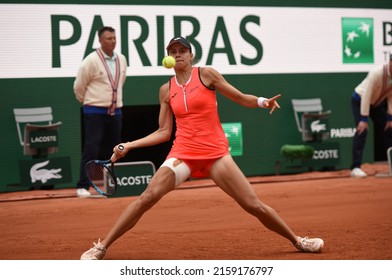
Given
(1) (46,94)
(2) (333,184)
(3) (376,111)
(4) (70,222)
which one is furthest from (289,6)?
(4) (70,222)

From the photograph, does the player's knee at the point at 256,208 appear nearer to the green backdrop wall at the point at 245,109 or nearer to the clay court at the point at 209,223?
the clay court at the point at 209,223

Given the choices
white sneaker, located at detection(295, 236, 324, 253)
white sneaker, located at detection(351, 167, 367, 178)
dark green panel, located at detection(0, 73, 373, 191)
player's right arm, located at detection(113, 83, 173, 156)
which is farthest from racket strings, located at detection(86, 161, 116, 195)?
white sneaker, located at detection(351, 167, 367, 178)

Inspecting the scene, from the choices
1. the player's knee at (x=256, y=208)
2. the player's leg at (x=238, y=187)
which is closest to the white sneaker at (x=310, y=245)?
the player's leg at (x=238, y=187)

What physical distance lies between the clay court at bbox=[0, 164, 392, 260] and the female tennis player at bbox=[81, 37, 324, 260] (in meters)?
0.51

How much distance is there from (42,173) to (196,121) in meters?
6.37

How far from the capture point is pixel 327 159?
1563cm

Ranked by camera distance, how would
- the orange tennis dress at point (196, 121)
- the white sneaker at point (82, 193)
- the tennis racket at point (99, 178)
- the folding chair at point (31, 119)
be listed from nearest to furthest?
the orange tennis dress at point (196, 121) → the tennis racket at point (99, 178) → the white sneaker at point (82, 193) → the folding chair at point (31, 119)

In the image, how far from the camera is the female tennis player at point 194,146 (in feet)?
23.6

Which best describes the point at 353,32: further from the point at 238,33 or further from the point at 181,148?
the point at 181,148

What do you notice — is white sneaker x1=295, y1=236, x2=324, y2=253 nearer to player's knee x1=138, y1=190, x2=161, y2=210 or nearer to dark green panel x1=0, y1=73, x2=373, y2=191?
player's knee x1=138, y1=190, x2=161, y2=210

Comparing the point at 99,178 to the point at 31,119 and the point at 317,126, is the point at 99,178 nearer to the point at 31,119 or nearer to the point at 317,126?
the point at 31,119

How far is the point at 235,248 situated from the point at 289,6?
8.19m

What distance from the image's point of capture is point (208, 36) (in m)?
14.7

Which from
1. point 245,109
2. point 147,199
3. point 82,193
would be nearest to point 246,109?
point 245,109
